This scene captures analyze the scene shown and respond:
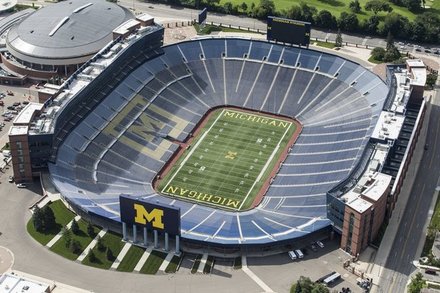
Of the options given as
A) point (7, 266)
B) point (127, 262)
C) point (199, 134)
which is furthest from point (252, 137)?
point (7, 266)

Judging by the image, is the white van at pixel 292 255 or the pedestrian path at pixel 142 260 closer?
the pedestrian path at pixel 142 260

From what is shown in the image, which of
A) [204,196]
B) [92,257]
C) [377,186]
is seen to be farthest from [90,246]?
[377,186]

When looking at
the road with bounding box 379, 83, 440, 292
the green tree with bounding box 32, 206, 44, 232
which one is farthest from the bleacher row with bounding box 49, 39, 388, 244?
the road with bounding box 379, 83, 440, 292

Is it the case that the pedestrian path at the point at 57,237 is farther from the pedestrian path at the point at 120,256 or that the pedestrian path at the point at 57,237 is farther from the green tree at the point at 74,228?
the pedestrian path at the point at 120,256

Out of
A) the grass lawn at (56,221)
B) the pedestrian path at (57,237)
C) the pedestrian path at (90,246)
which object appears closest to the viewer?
the pedestrian path at (90,246)

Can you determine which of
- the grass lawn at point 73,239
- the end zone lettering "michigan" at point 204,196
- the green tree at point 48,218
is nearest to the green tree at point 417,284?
the end zone lettering "michigan" at point 204,196

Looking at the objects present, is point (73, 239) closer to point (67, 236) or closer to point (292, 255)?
point (67, 236)

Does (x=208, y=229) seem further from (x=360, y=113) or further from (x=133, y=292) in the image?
(x=360, y=113)
